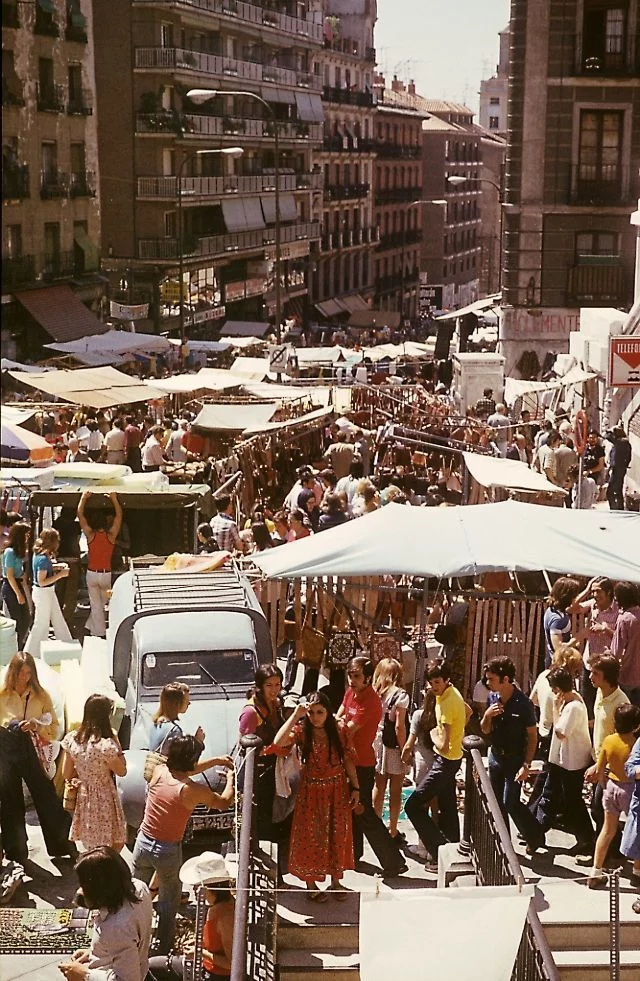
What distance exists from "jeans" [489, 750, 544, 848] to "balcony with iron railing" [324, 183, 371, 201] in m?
68.8

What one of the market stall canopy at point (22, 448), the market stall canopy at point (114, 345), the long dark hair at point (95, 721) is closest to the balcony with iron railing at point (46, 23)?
the market stall canopy at point (114, 345)

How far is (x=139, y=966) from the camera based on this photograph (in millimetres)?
6703

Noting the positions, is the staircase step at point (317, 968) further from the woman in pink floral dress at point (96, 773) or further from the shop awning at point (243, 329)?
the shop awning at point (243, 329)

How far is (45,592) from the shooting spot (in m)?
13.5

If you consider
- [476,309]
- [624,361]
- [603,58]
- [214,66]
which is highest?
[214,66]

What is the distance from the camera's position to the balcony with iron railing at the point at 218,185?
51.8m

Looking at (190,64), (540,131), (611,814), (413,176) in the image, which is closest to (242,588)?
(611,814)

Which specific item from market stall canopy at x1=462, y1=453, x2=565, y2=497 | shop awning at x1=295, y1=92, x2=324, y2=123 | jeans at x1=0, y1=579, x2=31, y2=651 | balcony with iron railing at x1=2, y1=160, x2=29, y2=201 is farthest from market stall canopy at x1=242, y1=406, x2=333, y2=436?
shop awning at x1=295, y1=92, x2=324, y2=123

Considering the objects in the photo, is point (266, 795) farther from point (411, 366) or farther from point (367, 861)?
point (411, 366)

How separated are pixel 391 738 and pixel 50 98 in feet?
118

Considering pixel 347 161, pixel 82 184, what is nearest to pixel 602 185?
pixel 82 184

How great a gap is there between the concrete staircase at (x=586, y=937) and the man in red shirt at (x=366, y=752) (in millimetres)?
999

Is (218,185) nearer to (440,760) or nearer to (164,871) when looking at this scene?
(440,760)

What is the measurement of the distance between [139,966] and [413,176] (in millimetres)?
90798
